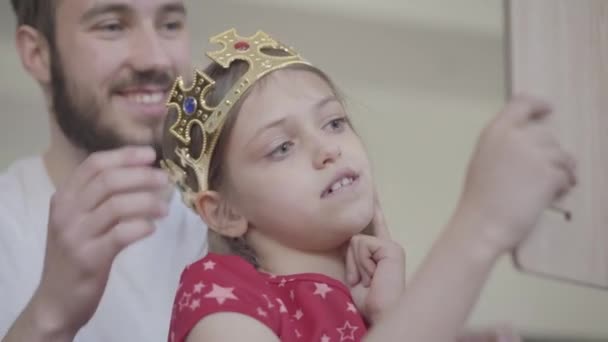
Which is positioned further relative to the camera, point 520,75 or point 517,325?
point 517,325

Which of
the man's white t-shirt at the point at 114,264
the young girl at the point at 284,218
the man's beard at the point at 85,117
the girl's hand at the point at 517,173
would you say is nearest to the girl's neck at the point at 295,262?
the young girl at the point at 284,218

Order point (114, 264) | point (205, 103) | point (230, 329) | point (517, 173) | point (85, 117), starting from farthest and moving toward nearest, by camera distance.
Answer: point (85, 117), point (114, 264), point (205, 103), point (230, 329), point (517, 173)

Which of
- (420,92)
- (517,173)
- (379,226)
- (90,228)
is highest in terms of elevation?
(517,173)

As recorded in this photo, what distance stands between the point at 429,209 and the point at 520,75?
1582 millimetres

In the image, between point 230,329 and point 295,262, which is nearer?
point 230,329

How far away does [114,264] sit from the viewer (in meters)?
1.46

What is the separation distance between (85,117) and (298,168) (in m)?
0.73

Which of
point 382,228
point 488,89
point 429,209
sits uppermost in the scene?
point 382,228

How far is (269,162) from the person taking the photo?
0.98 meters

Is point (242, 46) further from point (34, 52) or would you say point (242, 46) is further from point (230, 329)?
point (34, 52)

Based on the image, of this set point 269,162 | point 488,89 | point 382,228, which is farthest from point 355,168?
point 488,89

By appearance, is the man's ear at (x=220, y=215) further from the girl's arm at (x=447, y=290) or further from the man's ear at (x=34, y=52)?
the man's ear at (x=34, y=52)

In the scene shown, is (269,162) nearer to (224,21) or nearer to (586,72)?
(586,72)

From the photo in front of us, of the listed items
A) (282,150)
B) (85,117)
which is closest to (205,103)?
(282,150)
